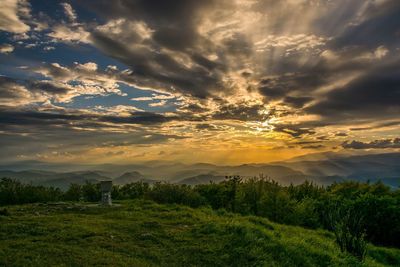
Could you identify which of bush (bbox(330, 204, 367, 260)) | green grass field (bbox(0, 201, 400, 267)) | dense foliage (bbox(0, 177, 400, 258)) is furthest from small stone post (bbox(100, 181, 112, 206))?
bush (bbox(330, 204, 367, 260))

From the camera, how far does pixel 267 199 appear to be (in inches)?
1058

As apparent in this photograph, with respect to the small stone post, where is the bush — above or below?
below

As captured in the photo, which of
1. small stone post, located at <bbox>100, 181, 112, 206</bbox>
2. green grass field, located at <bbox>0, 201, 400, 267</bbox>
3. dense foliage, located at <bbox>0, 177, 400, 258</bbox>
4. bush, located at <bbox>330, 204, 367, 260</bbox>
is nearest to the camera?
green grass field, located at <bbox>0, 201, 400, 267</bbox>

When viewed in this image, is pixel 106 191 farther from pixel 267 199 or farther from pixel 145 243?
pixel 267 199

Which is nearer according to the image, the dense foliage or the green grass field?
the green grass field

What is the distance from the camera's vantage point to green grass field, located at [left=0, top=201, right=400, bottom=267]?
40.0 ft

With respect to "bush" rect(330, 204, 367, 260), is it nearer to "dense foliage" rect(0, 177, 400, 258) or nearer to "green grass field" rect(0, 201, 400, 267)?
"green grass field" rect(0, 201, 400, 267)

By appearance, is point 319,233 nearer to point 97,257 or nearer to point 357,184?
point 357,184

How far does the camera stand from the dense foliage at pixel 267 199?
1010 inches

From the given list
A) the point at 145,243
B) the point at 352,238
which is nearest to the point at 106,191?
the point at 145,243

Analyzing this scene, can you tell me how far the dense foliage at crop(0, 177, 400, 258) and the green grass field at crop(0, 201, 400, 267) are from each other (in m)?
6.37

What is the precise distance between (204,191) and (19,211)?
13855mm

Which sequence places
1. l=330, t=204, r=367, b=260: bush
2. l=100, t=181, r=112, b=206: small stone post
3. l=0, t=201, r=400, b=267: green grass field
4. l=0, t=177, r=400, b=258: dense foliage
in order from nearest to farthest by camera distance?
l=0, t=201, r=400, b=267: green grass field
l=330, t=204, r=367, b=260: bush
l=100, t=181, r=112, b=206: small stone post
l=0, t=177, r=400, b=258: dense foliage

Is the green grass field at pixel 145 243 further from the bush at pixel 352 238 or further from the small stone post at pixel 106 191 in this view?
the small stone post at pixel 106 191
